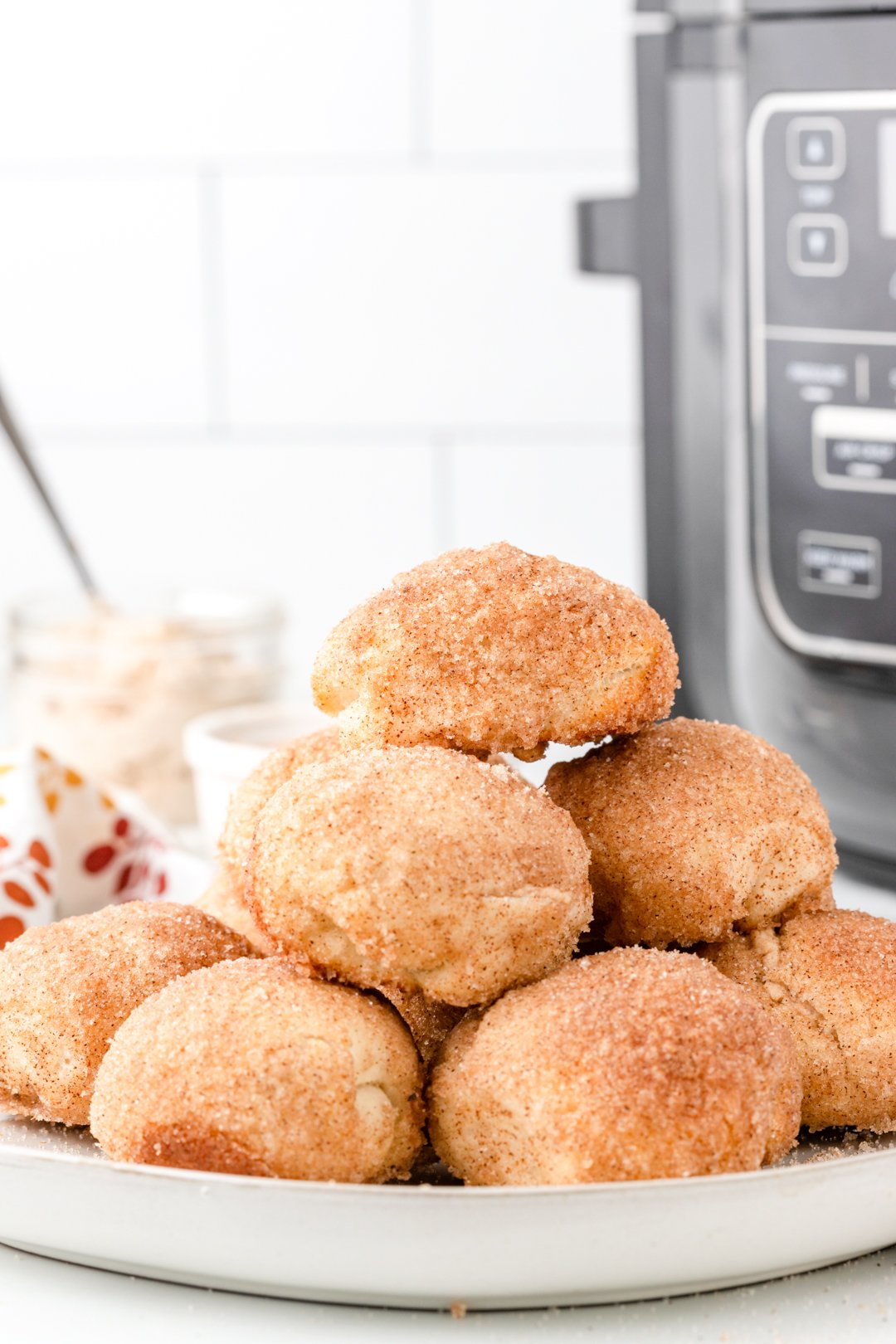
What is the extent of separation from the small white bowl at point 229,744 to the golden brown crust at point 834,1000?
34cm

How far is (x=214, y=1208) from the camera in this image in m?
0.40

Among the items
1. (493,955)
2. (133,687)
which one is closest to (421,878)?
(493,955)

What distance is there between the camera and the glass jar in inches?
42.5

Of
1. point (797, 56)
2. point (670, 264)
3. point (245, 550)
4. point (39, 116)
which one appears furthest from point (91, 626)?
point (39, 116)

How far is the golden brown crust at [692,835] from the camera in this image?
1.66 feet

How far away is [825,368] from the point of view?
80 centimetres

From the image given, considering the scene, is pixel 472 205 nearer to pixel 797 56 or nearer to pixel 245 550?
pixel 245 550

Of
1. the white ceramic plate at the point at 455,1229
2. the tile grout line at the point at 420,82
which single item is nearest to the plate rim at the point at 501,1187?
the white ceramic plate at the point at 455,1229

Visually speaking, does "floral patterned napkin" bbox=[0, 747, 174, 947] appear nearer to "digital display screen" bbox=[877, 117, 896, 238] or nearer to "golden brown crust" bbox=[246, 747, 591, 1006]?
"golden brown crust" bbox=[246, 747, 591, 1006]

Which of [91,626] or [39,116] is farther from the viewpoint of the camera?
[39,116]

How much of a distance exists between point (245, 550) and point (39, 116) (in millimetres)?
487

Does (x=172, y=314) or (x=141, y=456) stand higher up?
(x=172, y=314)

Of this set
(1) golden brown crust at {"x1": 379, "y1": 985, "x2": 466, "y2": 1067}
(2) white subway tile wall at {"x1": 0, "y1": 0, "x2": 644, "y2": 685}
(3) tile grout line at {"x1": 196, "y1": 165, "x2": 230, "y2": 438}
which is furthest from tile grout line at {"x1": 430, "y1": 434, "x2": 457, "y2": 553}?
(1) golden brown crust at {"x1": 379, "y1": 985, "x2": 466, "y2": 1067}

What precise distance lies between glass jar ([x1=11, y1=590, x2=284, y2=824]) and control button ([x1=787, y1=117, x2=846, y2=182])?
0.48 meters
